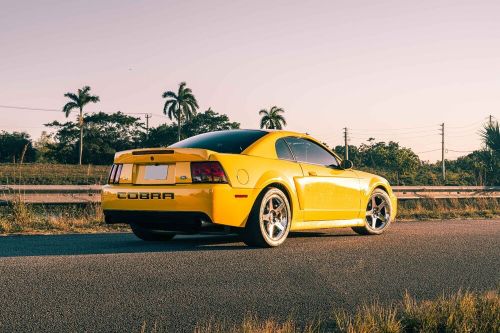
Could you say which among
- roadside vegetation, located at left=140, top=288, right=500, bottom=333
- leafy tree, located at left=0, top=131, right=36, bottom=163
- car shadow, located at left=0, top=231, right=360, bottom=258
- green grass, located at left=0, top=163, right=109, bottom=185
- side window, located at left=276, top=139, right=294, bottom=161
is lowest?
roadside vegetation, located at left=140, top=288, right=500, bottom=333

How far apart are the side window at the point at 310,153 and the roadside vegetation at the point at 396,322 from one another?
167 inches

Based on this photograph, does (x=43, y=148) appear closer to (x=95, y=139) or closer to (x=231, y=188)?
(x=95, y=139)

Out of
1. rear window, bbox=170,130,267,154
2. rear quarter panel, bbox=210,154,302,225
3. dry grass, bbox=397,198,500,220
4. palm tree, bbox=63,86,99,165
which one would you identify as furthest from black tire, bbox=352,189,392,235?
palm tree, bbox=63,86,99,165

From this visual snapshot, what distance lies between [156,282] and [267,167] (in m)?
2.69

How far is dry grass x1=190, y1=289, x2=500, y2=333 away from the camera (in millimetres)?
3900

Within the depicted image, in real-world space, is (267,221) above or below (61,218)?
above

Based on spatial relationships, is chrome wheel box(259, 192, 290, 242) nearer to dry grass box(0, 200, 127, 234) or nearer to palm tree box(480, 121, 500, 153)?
dry grass box(0, 200, 127, 234)

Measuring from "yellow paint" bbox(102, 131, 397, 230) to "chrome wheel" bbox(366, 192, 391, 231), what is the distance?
0.93m

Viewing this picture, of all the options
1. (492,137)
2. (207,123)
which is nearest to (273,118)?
(207,123)

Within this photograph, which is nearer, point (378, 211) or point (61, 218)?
point (378, 211)

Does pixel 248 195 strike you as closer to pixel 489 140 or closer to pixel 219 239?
pixel 219 239

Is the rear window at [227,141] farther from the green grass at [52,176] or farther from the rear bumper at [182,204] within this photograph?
the green grass at [52,176]

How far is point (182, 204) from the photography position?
7223 millimetres

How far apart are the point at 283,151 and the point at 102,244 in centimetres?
270
